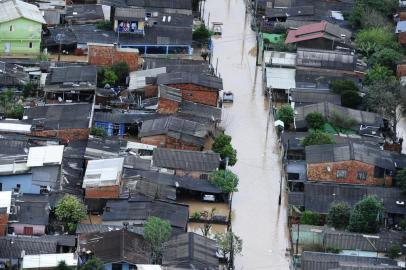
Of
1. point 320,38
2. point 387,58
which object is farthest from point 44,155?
point 387,58

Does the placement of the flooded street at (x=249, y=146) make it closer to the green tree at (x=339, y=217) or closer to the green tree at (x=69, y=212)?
the green tree at (x=339, y=217)

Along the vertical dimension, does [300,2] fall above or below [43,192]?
above

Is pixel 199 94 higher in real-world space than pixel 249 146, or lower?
higher

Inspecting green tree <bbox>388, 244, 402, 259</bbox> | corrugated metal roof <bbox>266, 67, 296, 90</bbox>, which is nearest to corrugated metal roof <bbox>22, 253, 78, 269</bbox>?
green tree <bbox>388, 244, 402, 259</bbox>

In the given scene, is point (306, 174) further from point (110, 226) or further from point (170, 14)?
point (170, 14)

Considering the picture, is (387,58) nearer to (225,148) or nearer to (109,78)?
(225,148)

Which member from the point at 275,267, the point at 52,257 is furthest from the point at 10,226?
the point at 275,267
